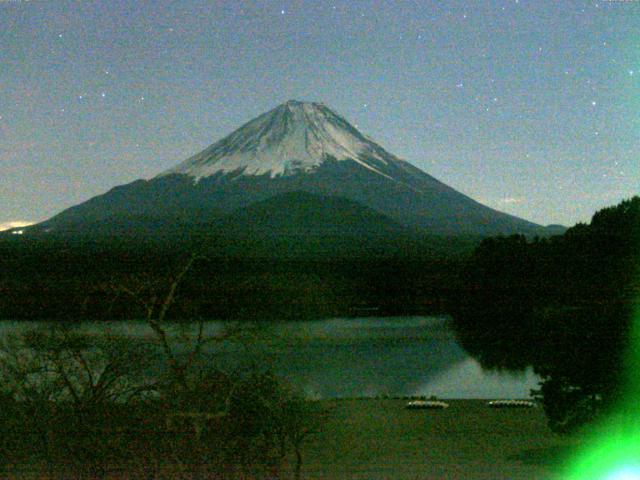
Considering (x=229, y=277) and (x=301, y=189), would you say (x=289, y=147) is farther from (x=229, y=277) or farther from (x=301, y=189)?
(x=229, y=277)

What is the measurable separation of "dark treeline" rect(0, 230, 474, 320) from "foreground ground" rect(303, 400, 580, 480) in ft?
6.76

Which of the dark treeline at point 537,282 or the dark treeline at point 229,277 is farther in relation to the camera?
the dark treeline at point 537,282

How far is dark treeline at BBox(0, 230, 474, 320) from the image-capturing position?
43.5 ft

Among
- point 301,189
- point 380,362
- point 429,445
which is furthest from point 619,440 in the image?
point 301,189

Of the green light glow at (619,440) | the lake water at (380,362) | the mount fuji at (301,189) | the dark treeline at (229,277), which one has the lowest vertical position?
the lake water at (380,362)

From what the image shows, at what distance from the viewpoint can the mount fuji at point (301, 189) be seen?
60.9 metres

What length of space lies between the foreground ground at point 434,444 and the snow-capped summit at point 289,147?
66220 millimetres

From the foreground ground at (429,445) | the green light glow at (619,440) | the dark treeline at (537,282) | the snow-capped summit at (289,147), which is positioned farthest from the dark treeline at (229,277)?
the snow-capped summit at (289,147)

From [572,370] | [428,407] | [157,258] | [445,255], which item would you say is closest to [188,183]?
[445,255]

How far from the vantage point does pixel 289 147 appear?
A: 274 ft

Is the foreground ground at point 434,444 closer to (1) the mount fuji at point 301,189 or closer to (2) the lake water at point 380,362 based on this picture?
(2) the lake water at point 380,362

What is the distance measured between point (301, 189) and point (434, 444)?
66.4 m

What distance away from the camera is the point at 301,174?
262 ft

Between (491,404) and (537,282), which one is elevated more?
(537,282)
